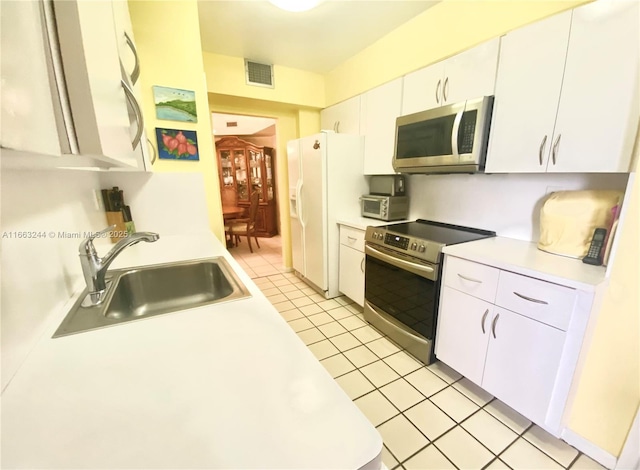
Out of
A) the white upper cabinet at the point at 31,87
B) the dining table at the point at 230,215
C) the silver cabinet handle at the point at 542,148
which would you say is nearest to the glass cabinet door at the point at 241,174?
the dining table at the point at 230,215

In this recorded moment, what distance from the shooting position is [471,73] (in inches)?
68.1

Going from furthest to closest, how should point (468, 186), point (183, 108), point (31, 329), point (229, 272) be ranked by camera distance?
point (468, 186), point (183, 108), point (229, 272), point (31, 329)

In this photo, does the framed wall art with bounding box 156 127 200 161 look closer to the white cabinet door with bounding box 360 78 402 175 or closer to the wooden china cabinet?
the white cabinet door with bounding box 360 78 402 175

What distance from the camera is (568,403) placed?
125cm

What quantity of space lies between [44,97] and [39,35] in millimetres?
89

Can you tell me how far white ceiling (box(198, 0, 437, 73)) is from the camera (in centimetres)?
194

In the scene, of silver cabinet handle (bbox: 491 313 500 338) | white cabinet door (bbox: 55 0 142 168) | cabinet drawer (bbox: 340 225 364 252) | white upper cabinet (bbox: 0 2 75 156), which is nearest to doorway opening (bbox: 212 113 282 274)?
cabinet drawer (bbox: 340 225 364 252)

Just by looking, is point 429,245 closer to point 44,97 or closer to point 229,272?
point 229,272

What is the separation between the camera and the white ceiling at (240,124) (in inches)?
170

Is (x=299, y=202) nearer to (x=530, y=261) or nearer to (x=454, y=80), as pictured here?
(x=454, y=80)

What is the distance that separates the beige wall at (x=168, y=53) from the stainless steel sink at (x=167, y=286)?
96 centimetres

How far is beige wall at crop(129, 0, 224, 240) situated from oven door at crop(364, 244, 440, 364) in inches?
65.9

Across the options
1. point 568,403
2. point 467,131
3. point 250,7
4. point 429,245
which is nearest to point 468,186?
point 467,131

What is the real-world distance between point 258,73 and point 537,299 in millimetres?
3021
